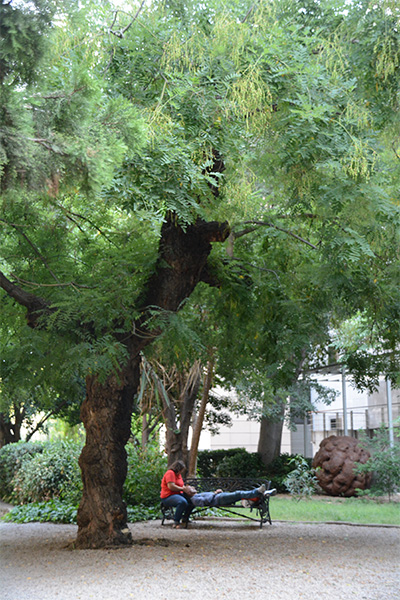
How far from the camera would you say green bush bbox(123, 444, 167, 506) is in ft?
45.0

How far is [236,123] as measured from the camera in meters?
6.39

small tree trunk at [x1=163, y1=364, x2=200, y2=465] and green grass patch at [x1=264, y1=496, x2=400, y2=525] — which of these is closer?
green grass patch at [x1=264, y1=496, x2=400, y2=525]

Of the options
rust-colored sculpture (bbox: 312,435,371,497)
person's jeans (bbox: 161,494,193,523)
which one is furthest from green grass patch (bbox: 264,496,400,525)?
→ person's jeans (bbox: 161,494,193,523)

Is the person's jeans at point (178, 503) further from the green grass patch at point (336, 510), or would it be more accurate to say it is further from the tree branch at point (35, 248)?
the tree branch at point (35, 248)

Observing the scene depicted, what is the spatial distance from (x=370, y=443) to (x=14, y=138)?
54.4ft

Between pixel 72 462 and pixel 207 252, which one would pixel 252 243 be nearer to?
pixel 207 252

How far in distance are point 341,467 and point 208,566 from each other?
42.6 feet

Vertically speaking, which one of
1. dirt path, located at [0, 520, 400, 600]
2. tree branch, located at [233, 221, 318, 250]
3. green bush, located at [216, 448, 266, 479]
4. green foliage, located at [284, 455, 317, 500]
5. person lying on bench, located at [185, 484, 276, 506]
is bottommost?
dirt path, located at [0, 520, 400, 600]

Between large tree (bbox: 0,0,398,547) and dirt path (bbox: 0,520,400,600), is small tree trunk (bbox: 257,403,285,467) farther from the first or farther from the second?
large tree (bbox: 0,0,398,547)

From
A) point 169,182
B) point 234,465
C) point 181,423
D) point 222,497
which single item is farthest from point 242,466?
point 169,182

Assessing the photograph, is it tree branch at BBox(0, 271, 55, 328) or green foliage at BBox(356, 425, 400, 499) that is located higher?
tree branch at BBox(0, 271, 55, 328)

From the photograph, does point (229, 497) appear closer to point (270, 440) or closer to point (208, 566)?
point (208, 566)

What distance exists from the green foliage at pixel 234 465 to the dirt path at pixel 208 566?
1122 centimetres

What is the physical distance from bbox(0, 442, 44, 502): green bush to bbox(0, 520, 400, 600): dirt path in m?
6.98
